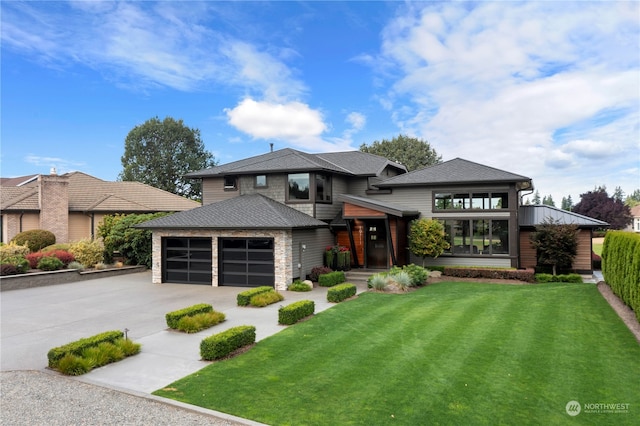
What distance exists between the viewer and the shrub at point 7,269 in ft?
56.7

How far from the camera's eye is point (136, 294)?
52.4ft

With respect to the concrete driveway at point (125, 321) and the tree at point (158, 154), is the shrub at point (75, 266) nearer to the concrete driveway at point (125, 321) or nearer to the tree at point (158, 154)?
the concrete driveway at point (125, 321)

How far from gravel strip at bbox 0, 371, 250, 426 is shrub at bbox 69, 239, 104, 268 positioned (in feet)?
52.3

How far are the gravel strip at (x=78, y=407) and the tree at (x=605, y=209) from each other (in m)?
54.7

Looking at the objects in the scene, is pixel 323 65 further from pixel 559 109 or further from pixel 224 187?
pixel 559 109

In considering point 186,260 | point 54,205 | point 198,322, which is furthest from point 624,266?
point 54,205

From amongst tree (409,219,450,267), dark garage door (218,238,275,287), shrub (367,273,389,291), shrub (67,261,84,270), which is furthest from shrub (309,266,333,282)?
shrub (67,261,84,270)

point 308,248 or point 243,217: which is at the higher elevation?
point 243,217

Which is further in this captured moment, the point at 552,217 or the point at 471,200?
the point at 552,217

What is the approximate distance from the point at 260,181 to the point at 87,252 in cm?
1032

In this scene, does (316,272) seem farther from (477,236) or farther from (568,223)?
(568,223)

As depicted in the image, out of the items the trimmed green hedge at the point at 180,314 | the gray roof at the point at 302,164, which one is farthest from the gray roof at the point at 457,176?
the trimmed green hedge at the point at 180,314

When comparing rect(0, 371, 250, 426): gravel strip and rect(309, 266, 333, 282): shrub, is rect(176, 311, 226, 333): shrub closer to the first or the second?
rect(0, 371, 250, 426): gravel strip

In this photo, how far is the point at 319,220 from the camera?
1980cm
